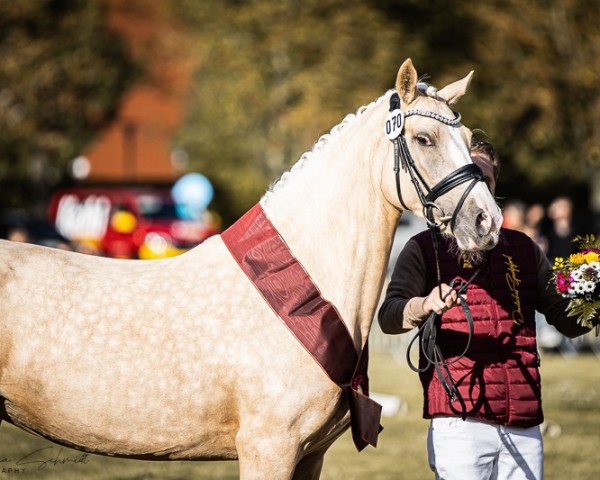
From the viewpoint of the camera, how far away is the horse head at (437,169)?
4.02 metres

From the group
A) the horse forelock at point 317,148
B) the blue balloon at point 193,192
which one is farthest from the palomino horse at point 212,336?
the blue balloon at point 193,192

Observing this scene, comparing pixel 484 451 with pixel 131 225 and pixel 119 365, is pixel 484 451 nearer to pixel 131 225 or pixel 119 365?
pixel 119 365

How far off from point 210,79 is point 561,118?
18.9 meters

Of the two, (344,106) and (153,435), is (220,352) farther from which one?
(344,106)

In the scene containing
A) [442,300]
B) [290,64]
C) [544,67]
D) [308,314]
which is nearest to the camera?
[442,300]

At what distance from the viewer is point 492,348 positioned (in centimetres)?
444

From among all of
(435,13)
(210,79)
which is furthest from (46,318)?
(210,79)

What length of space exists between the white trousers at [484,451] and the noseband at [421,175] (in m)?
0.97

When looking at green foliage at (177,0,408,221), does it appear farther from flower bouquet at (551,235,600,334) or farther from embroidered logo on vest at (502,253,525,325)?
flower bouquet at (551,235,600,334)

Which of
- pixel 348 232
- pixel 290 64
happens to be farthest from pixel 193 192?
pixel 348 232

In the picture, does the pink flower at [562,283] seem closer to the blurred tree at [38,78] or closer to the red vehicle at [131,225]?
the red vehicle at [131,225]

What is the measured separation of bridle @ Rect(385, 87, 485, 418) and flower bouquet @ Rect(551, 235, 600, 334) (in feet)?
1.35

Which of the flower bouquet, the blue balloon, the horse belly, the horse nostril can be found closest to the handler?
the flower bouquet

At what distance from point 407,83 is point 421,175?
0.43 metres
